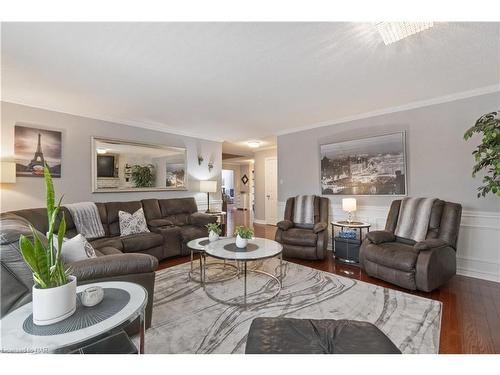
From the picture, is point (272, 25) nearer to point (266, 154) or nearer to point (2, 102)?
point (2, 102)

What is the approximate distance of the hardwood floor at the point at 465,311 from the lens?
174 centimetres

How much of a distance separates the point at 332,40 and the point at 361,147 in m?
2.44

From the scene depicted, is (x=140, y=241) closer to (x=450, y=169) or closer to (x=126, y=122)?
(x=126, y=122)

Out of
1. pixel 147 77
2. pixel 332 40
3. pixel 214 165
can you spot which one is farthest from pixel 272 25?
pixel 214 165

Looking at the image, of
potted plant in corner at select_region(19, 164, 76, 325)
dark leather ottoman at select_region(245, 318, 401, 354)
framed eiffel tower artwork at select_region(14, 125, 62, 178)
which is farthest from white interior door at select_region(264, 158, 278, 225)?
potted plant in corner at select_region(19, 164, 76, 325)

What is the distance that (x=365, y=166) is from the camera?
3.96m

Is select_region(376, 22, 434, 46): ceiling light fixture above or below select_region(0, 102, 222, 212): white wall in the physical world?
above

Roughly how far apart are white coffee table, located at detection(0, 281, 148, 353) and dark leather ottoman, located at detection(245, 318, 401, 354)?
0.64 meters

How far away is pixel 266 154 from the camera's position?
733 centimetres

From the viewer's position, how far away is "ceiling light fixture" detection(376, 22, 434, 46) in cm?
177

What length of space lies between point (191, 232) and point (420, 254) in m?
3.15

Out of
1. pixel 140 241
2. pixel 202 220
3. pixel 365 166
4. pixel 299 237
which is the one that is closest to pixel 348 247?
pixel 299 237

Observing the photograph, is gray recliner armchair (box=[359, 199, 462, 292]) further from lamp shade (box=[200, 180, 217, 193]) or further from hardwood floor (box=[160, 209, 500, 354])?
lamp shade (box=[200, 180, 217, 193])

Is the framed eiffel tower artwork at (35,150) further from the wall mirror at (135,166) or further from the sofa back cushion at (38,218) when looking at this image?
the sofa back cushion at (38,218)
